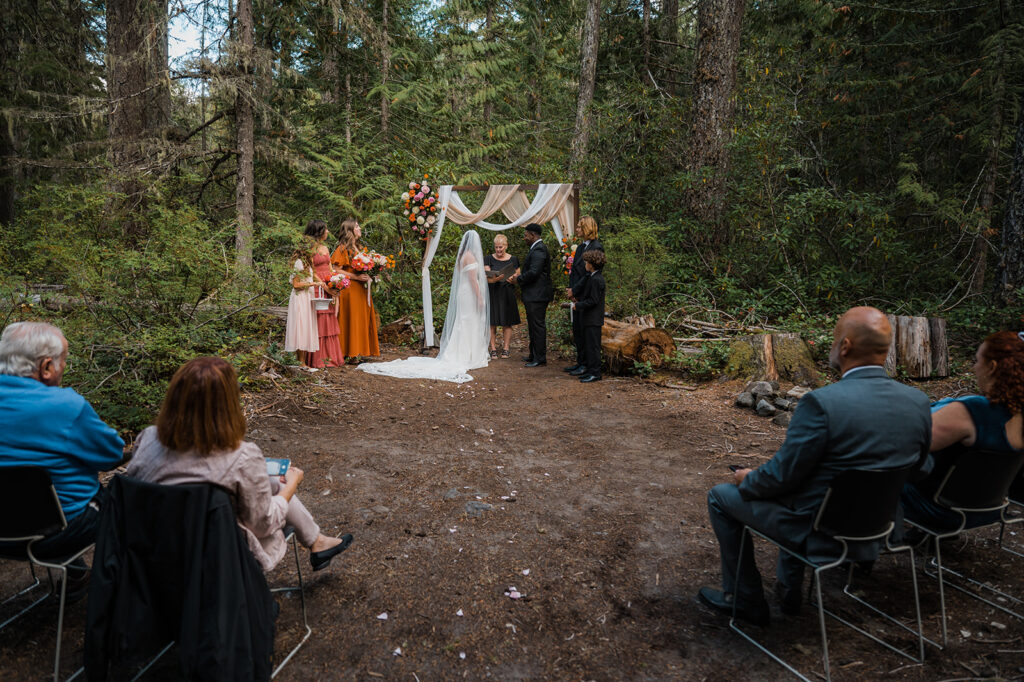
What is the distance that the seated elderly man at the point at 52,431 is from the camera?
2.52 m

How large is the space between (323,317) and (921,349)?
784cm

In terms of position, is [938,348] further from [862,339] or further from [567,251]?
[862,339]

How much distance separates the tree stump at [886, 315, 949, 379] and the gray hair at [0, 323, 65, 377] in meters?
8.22

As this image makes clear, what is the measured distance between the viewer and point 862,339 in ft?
8.86

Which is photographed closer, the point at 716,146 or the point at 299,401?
the point at 299,401

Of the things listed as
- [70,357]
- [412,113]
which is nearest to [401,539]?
[70,357]

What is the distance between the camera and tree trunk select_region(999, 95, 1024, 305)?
26.2 feet

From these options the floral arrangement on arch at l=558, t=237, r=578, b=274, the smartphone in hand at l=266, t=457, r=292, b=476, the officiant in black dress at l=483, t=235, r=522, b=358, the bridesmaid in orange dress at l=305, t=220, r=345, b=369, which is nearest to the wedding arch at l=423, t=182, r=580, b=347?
the floral arrangement on arch at l=558, t=237, r=578, b=274

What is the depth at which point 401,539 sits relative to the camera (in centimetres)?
383

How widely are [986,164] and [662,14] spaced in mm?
9662

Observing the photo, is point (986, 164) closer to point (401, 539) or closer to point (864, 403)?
point (864, 403)

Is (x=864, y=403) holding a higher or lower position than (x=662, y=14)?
lower

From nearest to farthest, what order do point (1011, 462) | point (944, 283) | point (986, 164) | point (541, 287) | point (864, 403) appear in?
point (864, 403) < point (1011, 462) < point (541, 287) < point (986, 164) < point (944, 283)

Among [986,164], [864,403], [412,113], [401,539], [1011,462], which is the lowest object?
[401,539]
